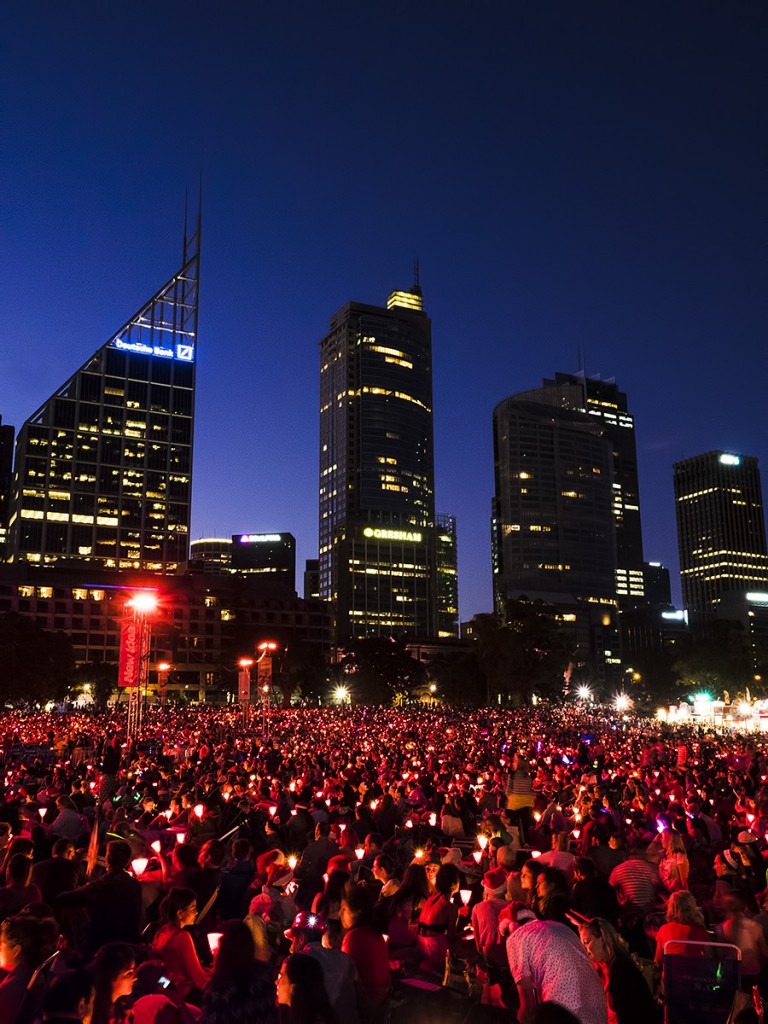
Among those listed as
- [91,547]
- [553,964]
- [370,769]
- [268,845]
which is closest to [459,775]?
[370,769]

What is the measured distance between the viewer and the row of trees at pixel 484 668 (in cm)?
7644

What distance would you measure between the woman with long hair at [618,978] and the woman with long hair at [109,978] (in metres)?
2.91

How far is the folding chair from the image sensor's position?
5.43 m

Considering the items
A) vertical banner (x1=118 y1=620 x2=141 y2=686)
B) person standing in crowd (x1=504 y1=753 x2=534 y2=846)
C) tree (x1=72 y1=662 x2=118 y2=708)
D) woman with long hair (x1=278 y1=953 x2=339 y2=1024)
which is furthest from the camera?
tree (x1=72 y1=662 x2=118 y2=708)

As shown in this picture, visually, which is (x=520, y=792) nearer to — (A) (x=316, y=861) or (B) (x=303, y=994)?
(A) (x=316, y=861)

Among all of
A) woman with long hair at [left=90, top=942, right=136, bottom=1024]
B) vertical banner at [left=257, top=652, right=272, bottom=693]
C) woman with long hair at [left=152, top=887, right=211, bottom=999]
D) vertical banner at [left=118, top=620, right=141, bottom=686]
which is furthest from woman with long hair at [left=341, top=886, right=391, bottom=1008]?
vertical banner at [left=257, top=652, right=272, bottom=693]

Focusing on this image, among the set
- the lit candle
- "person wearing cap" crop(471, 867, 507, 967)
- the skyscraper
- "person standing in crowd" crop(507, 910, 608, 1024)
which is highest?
the skyscraper

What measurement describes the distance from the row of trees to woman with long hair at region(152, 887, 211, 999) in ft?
221

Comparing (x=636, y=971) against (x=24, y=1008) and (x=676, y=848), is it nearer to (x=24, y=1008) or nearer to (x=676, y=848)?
→ (x=24, y=1008)

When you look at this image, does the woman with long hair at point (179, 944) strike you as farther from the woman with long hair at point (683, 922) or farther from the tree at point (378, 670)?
the tree at point (378, 670)

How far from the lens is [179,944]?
684cm

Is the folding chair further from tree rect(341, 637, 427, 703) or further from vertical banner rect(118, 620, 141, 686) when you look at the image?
tree rect(341, 637, 427, 703)

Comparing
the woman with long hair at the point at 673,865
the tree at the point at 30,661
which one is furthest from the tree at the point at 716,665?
the woman with long hair at the point at 673,865

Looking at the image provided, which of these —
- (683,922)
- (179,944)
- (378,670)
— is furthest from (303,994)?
(378,670)
